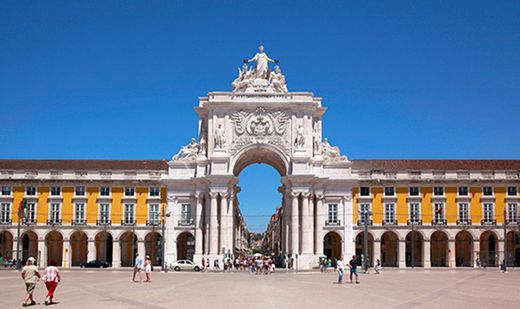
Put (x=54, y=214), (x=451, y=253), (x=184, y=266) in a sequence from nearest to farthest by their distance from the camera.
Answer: (x=184, y=266) → (x=451, y=253) → (x=54, y=214)

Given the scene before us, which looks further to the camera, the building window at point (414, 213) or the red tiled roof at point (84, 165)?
the red tiled roof at point (84, 165)

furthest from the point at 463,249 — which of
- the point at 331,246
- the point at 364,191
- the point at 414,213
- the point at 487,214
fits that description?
the point at 331,246

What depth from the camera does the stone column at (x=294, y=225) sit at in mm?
81031

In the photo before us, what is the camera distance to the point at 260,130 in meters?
83.7

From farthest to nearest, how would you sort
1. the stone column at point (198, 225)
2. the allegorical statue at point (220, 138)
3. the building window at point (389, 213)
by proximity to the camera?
the building window at point (389, 213)
the allegorical statue at point (220, 138)
the stone column at point (198, 225)

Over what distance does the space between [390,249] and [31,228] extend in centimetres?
4489

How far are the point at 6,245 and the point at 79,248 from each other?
8.85 m

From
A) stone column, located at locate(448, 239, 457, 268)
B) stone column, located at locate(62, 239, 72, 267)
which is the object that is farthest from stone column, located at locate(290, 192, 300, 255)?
stone column, located at locate(62, 239, 72, 267)

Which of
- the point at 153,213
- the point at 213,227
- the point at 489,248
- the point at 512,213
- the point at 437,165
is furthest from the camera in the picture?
the point at 437,165

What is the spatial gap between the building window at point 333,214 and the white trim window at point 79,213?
99.6ft

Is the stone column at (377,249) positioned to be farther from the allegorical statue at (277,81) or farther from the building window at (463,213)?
the allegorical statue at (277,81)

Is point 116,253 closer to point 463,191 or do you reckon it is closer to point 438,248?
point 438,248

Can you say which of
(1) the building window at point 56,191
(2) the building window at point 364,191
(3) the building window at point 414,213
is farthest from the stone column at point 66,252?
(3) the building window at point 414,213

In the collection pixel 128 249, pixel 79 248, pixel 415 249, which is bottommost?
pixel 128 249
